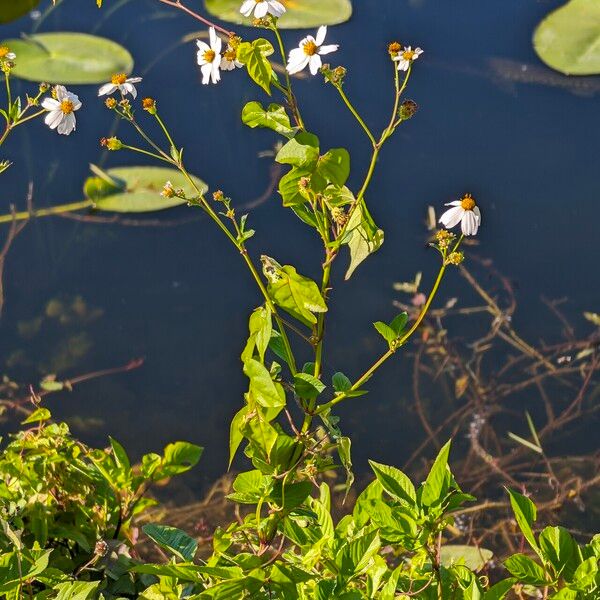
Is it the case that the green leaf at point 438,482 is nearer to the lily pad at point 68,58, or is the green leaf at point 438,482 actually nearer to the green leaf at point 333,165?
the green leaf at point 333,165

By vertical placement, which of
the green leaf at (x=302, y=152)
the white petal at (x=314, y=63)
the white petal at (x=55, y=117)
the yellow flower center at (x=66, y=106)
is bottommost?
the white petal at (x=55, y=117)

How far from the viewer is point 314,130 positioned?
6.13ft

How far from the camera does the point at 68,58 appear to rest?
2.07 metres

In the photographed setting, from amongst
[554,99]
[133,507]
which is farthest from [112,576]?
[554,99]

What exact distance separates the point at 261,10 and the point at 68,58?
1322 millimetres

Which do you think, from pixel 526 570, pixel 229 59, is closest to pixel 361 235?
pixel 229 59

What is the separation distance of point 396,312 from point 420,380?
13cm

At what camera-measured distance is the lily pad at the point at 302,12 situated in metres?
2.10

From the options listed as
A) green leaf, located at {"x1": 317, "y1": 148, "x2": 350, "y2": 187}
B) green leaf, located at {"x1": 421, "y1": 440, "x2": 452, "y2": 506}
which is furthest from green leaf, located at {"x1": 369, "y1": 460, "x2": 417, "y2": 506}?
green leaf, located at {"x1": 317, "y1": 148, "x2": 350, "y2": 187}

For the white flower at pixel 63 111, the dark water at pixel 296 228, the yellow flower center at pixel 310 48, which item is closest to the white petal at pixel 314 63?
the yellow flower center at pixel 310 48

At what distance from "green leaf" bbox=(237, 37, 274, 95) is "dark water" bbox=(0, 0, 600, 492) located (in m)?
0.89

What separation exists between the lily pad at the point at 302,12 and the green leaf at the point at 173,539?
1.38 metres

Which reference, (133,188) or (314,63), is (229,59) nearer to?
(314,63)

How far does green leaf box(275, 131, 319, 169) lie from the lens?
0.79 meters
